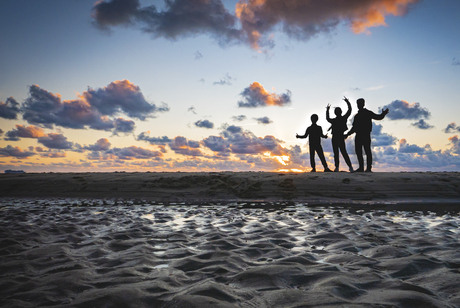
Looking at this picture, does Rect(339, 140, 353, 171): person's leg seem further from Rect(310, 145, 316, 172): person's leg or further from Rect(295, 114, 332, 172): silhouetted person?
Rect(310, 145, 316, 172): person's leg

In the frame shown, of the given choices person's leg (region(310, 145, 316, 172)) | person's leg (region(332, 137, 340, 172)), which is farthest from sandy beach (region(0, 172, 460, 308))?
person's leg (region(310, 145, 316, 172))

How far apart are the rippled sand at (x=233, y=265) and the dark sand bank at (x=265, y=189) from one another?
140 inches

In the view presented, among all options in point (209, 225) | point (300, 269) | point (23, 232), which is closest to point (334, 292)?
point (300, 269)

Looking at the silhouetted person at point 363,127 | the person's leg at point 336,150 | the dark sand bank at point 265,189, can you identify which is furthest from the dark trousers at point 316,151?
the dark sand bank at point 265,189

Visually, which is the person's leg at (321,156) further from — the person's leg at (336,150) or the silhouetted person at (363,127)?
the silhouetted person at (363,127)

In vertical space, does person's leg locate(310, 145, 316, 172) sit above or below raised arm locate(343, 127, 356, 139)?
below

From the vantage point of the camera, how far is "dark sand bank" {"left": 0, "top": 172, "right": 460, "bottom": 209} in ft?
23.8

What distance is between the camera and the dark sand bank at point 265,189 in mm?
7266

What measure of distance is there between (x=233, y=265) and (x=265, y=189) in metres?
6.06

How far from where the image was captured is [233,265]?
2174 mm

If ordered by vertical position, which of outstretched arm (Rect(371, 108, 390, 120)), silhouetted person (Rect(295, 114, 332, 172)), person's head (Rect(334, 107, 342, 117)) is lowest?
silhouetted person (Rect(295, 114, 332, 172))

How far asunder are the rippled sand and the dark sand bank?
11.6ft

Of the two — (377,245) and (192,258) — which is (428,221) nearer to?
(377,245)

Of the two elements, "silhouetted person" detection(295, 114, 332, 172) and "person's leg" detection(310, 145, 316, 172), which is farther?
"person's leg" detection(310, 145, 316, 172)
